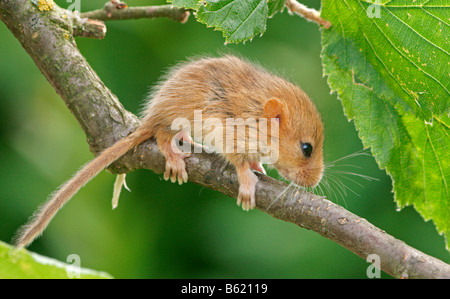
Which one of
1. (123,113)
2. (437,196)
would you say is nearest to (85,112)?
(123,113)

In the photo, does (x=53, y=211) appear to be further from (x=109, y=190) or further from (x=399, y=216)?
(x=399, y=216)

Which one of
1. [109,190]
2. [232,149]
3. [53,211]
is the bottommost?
[53,211]

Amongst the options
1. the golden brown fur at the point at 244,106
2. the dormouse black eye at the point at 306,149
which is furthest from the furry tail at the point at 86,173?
the dormouse black eye at the point at 306,149

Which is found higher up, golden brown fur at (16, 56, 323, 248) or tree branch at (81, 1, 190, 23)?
tree branch at (81, 1, 190, 23)

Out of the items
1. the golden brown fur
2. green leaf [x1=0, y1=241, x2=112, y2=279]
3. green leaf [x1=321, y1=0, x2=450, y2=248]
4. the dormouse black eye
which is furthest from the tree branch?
green leaf [x1=0, y1=241, x2=112, y2=279]

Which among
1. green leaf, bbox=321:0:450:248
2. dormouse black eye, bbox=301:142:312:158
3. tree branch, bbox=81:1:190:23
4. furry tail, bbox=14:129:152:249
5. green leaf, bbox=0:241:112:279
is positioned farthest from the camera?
dormouse black eye, bbox=301:142:312:158

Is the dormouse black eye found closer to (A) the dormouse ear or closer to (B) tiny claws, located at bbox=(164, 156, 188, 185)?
(A) the dormouse ear

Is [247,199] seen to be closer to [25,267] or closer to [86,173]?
[86,173]

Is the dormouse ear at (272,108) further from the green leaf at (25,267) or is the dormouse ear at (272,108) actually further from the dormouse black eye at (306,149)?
the green leaf at (25,267)
